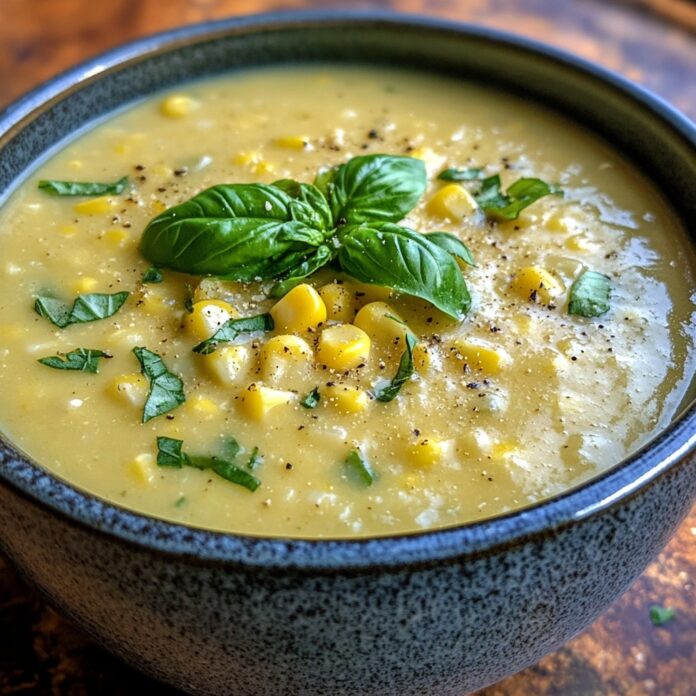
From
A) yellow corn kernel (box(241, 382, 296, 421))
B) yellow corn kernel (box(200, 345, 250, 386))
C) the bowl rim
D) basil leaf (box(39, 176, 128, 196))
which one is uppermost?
basil leaf (box(39, 176, 128, 196))

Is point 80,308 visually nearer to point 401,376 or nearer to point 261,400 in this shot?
point 261,400

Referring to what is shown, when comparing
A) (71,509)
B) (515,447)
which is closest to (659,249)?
(515,447)

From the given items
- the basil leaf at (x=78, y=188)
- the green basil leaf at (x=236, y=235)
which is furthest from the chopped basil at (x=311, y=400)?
the basil leaf at (x=78, y=188)

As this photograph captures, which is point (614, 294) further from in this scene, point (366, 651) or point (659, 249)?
point (366, 651)

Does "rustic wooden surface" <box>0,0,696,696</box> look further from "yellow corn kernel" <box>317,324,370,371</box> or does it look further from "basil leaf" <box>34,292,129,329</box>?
"yellow corn kernel" <box>317,324,370,371</box>

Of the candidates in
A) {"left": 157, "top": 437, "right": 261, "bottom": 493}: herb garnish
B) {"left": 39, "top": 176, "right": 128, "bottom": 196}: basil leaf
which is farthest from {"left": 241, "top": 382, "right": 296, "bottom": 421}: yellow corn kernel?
{"left": 39, "top": 176, "right": 128, "bottom": 196}: basil leaf
